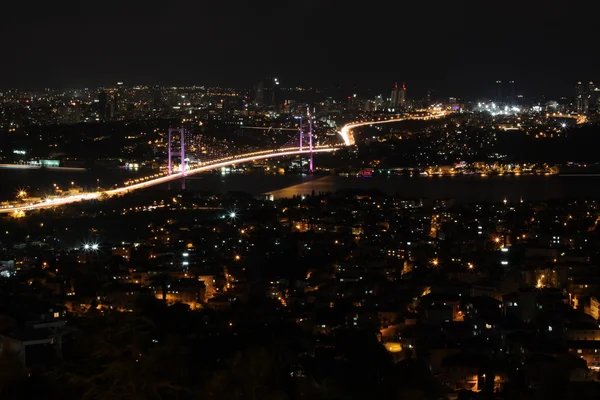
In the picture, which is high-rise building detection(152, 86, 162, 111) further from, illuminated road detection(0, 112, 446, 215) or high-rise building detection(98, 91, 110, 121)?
illuminated road detection(0, 112, 446, 215)

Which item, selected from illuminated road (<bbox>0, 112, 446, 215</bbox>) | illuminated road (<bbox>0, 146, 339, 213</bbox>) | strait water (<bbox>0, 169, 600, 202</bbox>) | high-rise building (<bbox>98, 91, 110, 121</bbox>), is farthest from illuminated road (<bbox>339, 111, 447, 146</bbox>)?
high-rise building (<bbox>98, 91, 110, 121</bbox>)

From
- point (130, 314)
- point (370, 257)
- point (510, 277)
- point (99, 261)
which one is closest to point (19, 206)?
point (99, 261)

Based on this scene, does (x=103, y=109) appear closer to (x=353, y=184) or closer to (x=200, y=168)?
(x=200, y=168)

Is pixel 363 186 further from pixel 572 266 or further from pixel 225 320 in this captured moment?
pixel 225 320

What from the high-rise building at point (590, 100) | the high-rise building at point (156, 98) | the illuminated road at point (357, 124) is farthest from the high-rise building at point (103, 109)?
the high-rise building at point (590, 100)

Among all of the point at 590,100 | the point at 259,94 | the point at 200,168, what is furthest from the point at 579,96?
the point at 200,168

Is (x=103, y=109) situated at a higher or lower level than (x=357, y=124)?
higher

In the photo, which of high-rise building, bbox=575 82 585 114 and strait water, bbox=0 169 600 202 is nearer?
strait water, bbox=0 169 600 202

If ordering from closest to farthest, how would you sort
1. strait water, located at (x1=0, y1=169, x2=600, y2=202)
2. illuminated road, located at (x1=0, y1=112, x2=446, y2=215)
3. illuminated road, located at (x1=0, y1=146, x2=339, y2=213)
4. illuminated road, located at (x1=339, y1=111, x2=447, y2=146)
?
illuminated road, located at (x1=0, y1=146, x2=339, y2=213) → illuminated road, located at (x1=0, y1=112, x2=446, y2=215) → strait water, located at (x1=0, y1=169, x2=600, y2=202) → illuminated road, located at (x1=339, y1=111, x2=447, y2=146)

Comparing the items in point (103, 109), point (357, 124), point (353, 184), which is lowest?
point (353, 184)

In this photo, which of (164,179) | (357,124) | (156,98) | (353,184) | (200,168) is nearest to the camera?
(164,179)

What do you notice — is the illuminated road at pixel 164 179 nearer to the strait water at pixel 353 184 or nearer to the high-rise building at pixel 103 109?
the strait water at pixel 353 184
